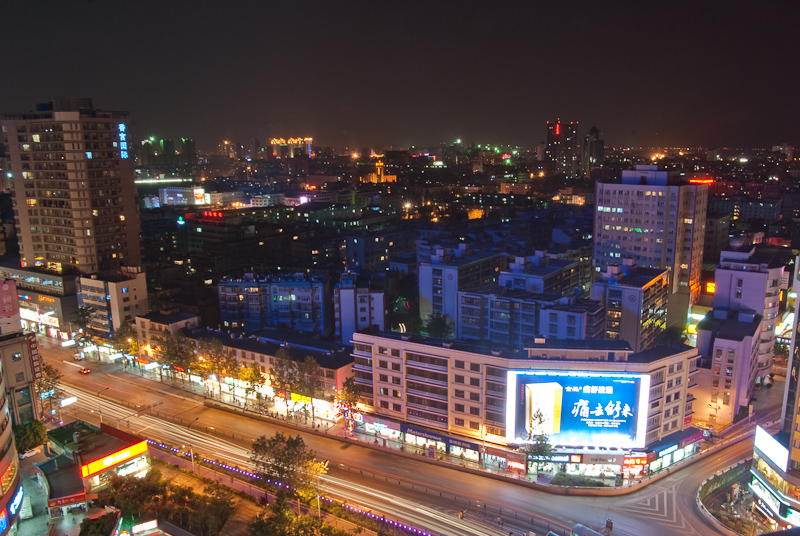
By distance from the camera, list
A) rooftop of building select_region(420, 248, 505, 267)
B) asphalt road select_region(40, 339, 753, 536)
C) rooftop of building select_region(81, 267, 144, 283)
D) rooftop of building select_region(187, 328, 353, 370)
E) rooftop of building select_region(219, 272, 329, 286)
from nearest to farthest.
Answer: asphalt road select_region(40, 339, 753, 536) < rooftop of building select_region(187, 328, 353, 370) < rooftop of building select_region(81, 267, 144, 283) < rooftop of building select_region(420, 248, 505, 267) < rooftop of building select_region(219, 272, 329, 286)

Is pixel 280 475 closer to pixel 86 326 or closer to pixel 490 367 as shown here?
pixel 490 367

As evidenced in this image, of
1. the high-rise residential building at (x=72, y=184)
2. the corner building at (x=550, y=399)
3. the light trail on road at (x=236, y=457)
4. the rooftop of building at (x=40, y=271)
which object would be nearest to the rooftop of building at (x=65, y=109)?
the high-rise residential building at (x=72, y=184)

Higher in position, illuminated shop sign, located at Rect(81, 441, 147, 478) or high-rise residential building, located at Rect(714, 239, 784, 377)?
high-rise residential building, located at Rect(714, 239, 784, 377)

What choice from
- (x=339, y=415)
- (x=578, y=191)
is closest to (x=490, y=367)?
(x=339, y=415)

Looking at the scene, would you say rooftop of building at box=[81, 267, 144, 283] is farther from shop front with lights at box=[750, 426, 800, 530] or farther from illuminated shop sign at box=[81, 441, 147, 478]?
shop front with lights at box=[750, 426, 800, 530]

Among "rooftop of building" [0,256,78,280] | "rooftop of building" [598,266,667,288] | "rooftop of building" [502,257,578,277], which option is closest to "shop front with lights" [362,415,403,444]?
"rooftop of building" [502,257,578,277]

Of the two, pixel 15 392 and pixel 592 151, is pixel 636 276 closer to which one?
pixel 15 392
